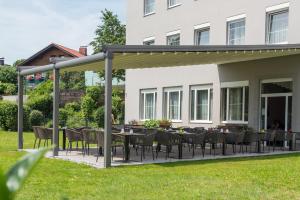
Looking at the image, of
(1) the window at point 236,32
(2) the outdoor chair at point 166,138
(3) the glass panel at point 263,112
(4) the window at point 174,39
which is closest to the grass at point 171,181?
(2) the outdoor chair at point 166,138

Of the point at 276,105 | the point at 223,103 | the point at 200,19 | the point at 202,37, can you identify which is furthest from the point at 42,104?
the point at 276,105

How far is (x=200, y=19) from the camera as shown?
2147 cm

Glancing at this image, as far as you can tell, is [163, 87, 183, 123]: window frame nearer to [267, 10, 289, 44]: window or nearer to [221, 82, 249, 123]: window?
[221, 82, 249, 123]: window

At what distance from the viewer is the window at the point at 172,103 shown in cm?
2294

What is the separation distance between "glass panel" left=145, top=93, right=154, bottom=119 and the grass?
1341 centimetres

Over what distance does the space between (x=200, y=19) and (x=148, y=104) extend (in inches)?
232

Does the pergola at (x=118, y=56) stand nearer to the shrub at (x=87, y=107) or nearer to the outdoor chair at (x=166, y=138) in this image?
the outdoor chair at (x=166, y=138)

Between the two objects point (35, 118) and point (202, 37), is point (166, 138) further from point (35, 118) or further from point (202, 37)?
point (35, 118)

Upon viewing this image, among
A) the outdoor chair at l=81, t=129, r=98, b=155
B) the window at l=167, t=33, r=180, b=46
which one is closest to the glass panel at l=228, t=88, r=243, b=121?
the window at l=167, t=33, r=180, b=46

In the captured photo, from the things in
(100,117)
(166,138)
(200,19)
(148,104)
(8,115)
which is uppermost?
(200,19)

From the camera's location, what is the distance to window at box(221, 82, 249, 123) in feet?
62.5

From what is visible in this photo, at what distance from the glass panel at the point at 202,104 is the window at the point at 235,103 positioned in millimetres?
1171

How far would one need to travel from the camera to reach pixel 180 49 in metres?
11.7

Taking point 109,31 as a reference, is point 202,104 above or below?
below
